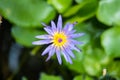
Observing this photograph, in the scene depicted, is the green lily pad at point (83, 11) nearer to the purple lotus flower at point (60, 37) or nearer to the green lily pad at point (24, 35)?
the green lily pad at point (24, 35)

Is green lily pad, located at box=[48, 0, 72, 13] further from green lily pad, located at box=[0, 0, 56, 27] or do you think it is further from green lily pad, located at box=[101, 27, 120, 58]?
green lily pad, located at box=[101, 27, 120, 58]

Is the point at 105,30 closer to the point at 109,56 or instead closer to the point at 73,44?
the point at 109,56

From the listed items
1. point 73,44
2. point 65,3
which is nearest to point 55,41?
point 73,44

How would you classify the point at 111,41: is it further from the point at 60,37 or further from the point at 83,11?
the point at 60,37

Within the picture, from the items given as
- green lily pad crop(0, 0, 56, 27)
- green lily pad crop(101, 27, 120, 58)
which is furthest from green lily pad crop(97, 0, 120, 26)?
green lily pad crop(0, 0, 56, 27)

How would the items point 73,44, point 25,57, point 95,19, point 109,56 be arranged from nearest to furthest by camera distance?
1. point 73,44
2. point 109,56
3. point 95,19
4. point 25,57

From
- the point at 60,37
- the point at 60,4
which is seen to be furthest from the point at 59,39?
the point at 60,4
